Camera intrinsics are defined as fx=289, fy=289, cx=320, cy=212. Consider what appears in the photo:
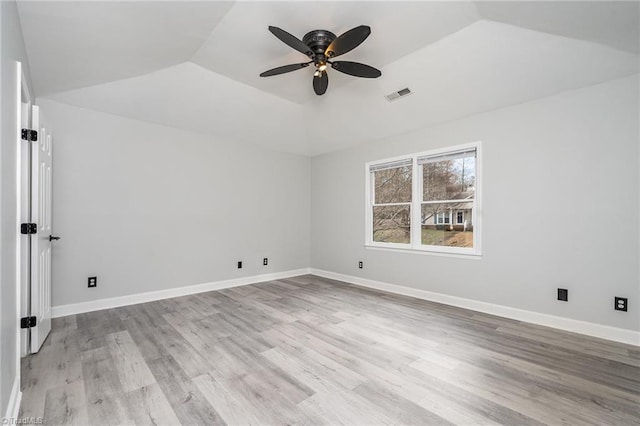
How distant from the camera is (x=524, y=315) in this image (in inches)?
127

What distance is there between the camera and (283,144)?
209 inches

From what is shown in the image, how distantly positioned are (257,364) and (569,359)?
2536mm

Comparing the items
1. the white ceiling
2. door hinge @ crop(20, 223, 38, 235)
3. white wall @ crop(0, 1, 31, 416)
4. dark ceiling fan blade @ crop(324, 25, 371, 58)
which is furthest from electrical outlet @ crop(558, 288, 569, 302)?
door hinge @ crop(20, 223, 38, 235)

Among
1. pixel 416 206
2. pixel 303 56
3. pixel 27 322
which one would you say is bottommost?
pixel 27 322

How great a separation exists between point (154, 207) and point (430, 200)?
155 inches

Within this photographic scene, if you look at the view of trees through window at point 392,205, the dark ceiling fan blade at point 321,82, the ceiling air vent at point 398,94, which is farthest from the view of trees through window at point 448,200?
the dark ceiling fan blade at point 321,82

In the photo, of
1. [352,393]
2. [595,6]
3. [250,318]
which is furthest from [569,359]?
[250,318]

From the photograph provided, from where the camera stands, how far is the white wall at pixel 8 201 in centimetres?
148

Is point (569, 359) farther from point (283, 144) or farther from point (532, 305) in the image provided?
point (283, 144)

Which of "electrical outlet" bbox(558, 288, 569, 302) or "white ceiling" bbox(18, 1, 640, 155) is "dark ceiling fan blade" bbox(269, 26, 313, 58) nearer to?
"white ceiling" bbox(18, 1, 640, 155)

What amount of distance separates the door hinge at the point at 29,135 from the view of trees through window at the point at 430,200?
4.10 metres

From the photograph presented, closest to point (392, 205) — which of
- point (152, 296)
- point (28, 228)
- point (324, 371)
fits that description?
point (324, 371)

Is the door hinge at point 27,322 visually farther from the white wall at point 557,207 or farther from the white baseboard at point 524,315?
the white wall at point 557,207

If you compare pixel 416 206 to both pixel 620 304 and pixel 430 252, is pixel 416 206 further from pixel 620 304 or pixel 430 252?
pixel 620 304
